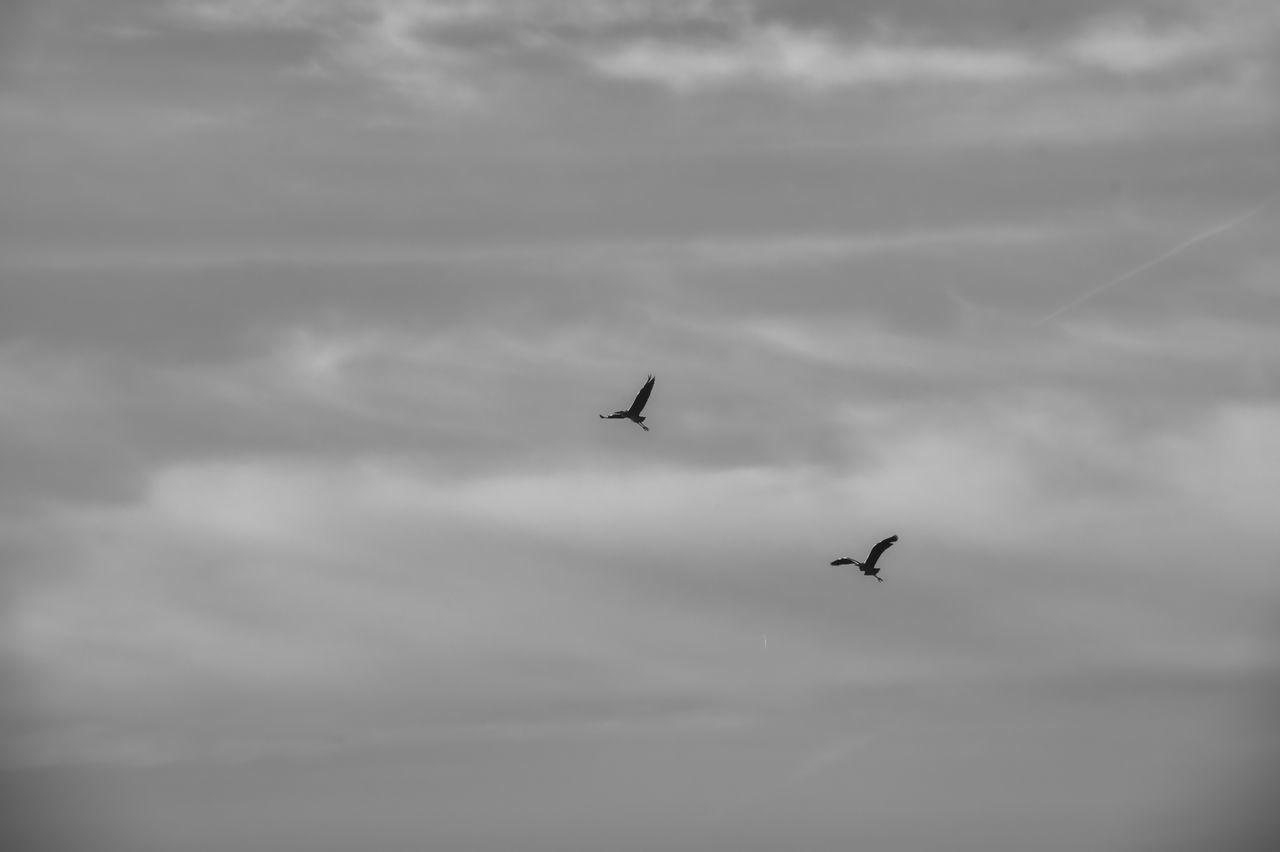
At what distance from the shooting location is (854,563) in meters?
182

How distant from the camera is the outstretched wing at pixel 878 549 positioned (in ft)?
585

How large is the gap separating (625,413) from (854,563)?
19.9m

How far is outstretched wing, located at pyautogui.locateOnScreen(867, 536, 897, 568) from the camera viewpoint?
17838 cm

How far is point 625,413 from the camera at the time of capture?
6909 inches

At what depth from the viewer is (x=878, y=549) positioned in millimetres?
180375
